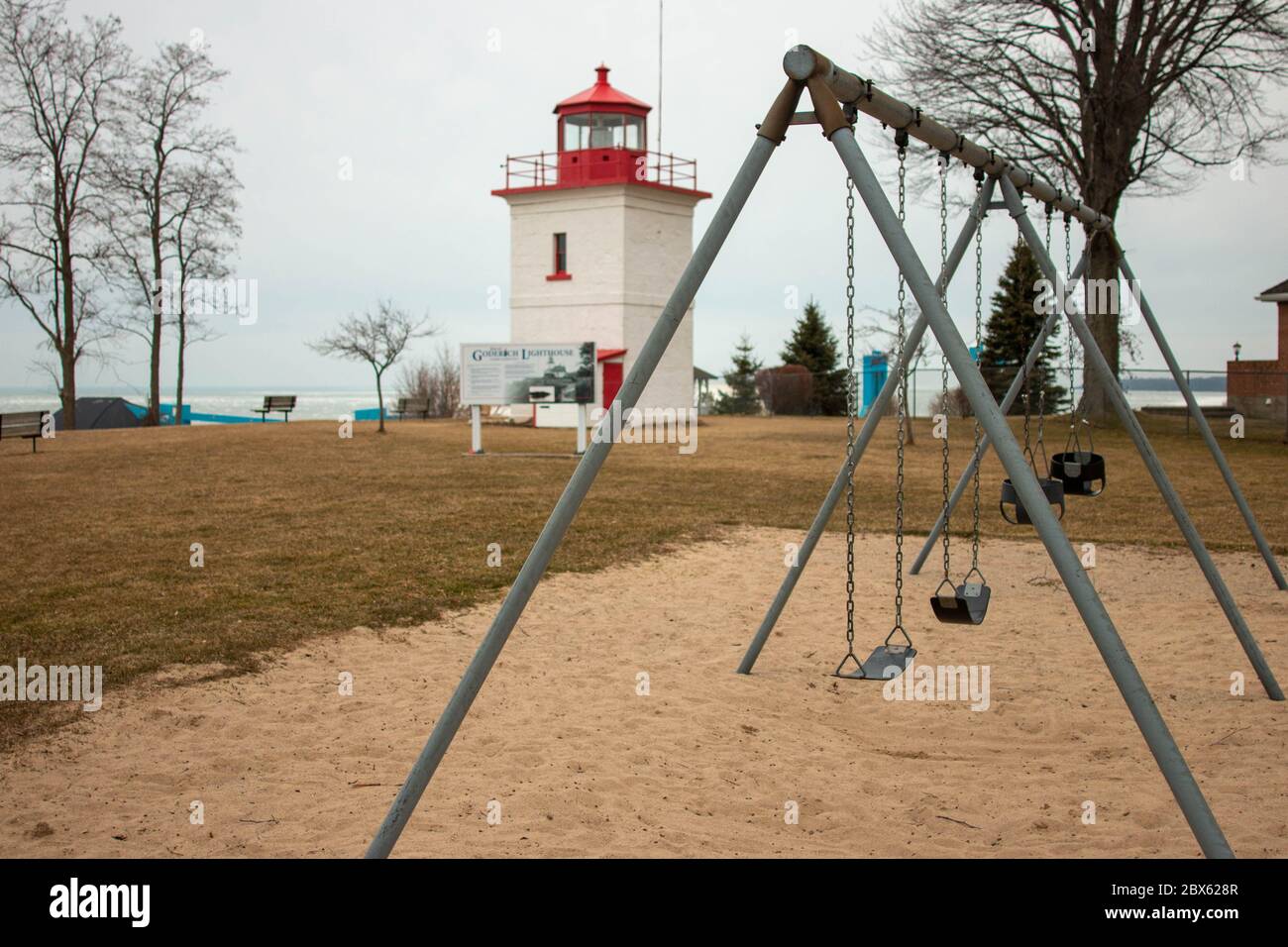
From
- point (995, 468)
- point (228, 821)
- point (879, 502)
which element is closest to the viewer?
point (228, 821)

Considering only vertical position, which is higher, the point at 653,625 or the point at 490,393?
the point at 490,393

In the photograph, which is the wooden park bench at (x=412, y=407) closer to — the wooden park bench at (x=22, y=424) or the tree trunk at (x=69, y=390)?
the tree trunk at (x=69, y=390)

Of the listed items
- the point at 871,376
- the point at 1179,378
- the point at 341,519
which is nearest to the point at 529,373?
the point at 341,519

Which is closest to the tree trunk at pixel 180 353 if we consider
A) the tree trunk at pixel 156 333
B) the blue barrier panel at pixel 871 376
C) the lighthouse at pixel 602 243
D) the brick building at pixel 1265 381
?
the tree trunk at pixel 156 333

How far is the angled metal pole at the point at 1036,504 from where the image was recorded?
3.96 m

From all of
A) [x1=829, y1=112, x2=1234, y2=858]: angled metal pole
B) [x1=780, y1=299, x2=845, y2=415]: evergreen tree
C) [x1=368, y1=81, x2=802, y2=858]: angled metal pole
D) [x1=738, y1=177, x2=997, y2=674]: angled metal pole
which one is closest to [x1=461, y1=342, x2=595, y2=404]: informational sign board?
[x1=738, y1=177, x2=997, y2=674]: angled metal pole

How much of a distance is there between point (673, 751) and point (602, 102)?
29.6 metres

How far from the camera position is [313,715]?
6.47m

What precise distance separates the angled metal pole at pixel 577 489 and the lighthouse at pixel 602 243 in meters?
27.3

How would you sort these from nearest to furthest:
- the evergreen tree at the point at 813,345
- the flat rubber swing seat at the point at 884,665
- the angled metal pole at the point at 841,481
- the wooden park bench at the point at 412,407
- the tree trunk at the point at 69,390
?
1. the flat rubber swing seat at the point at 884,665
2. the angled metal pole at the point at 841,481
3. the tree trunk at the point at 69,390
4. the wooden park bench at the point at 412,407
5. the evergreen tree at the point at 813,345

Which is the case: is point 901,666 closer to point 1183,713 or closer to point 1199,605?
point 1183,713

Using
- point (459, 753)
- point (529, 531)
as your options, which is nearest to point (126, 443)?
point (529, 531)

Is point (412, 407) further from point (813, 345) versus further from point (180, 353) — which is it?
point (813, 345)

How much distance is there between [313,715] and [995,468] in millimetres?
16002
